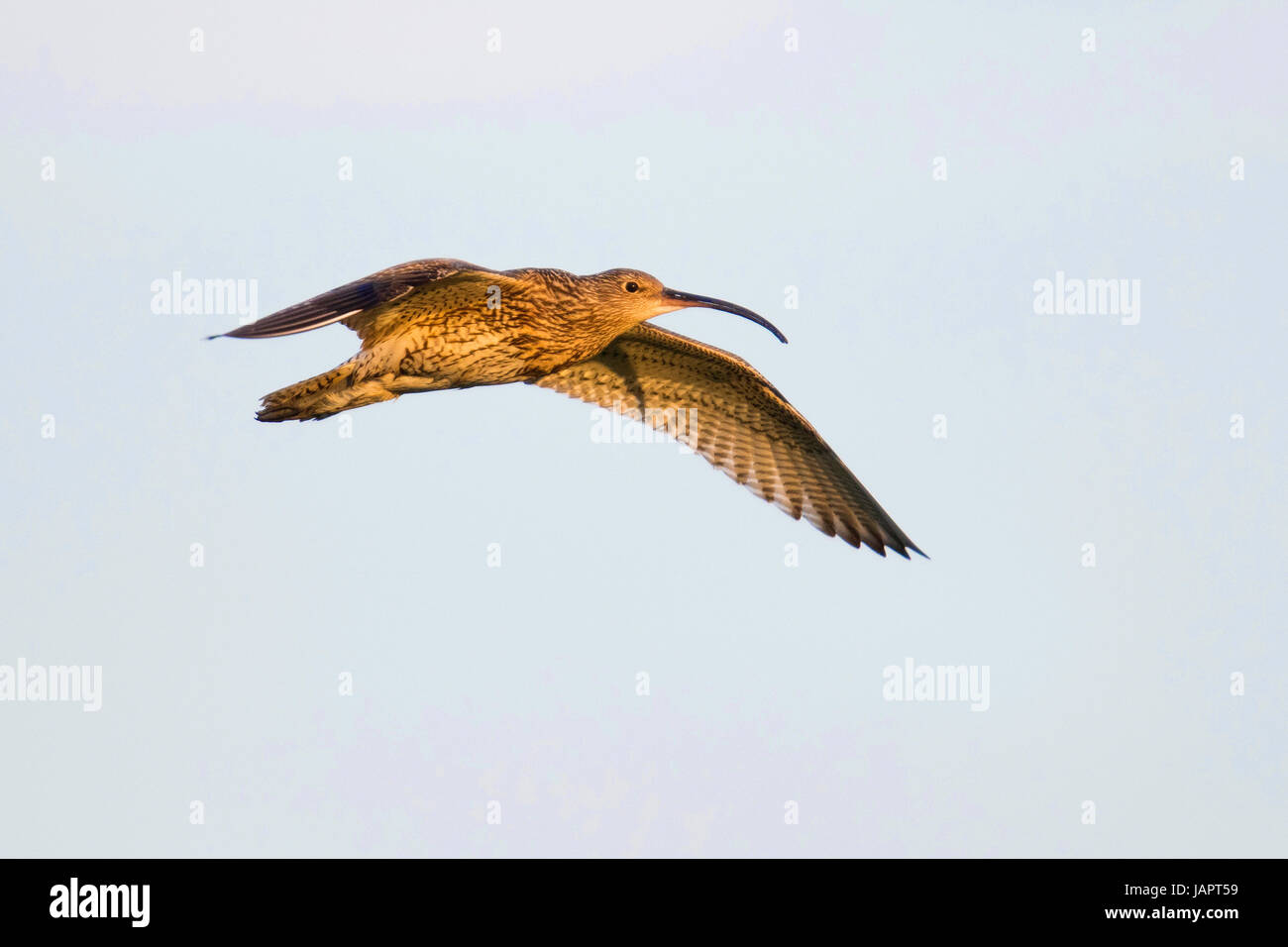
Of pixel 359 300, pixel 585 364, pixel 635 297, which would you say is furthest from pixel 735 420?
pixel 359 300

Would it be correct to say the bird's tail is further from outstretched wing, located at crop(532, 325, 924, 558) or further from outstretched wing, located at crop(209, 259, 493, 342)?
outstretched wing, located at crop(532, 325, 924, 558)

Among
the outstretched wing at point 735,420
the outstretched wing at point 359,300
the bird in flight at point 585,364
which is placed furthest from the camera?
the outstretched wing at point 735,420

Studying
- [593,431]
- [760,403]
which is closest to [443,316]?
[593,431]

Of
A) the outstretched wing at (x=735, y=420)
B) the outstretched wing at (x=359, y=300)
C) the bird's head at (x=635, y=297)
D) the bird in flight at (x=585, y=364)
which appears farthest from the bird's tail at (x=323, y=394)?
the outstretched wing at (x=735, y=420)

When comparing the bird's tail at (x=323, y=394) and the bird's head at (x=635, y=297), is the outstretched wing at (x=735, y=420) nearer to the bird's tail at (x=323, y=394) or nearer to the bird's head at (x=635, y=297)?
the bird's head at (x=635, y=297)

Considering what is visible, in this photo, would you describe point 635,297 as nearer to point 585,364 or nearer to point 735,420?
point 585,364
